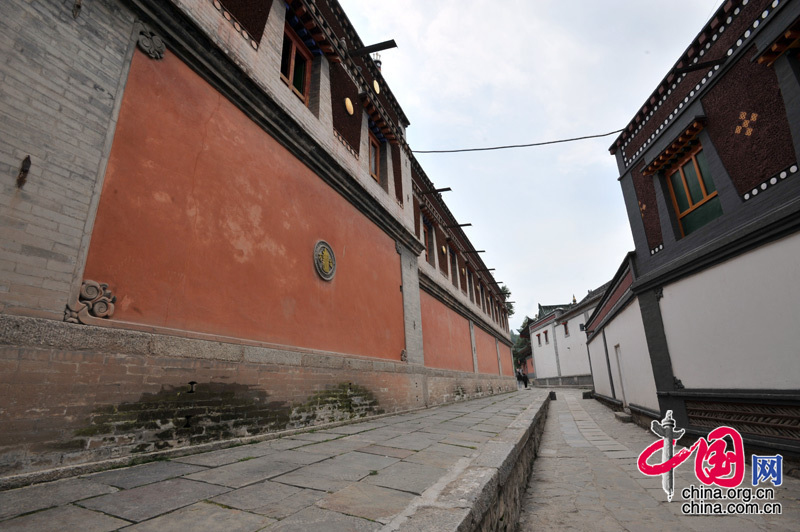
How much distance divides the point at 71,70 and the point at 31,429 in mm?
2784

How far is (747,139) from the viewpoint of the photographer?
5031 millimetres

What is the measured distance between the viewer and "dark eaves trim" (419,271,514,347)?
1154 centimetres

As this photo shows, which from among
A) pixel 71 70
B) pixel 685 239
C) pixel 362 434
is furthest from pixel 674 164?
pixel 71 70

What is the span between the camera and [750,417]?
486 cm

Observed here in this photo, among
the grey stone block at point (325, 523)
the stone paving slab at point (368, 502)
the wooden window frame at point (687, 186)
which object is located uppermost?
the wooden window frame at point (687, 186)

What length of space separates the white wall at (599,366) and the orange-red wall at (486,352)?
4.88 metres

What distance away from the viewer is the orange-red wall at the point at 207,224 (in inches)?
129

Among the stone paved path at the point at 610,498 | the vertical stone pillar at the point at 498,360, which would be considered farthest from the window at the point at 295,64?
the vertical stone pillar at the point at 498,360

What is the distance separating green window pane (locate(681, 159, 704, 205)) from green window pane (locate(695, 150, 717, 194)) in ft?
0.42

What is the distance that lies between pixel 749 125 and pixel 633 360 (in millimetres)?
5939

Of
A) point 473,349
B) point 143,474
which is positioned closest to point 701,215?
point 143,474

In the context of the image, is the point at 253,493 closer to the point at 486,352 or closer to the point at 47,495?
the point at 47,495

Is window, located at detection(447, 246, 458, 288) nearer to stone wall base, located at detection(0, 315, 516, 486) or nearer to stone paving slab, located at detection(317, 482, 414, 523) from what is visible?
stone wall base, located at detection(0, 315, 516, 486)
